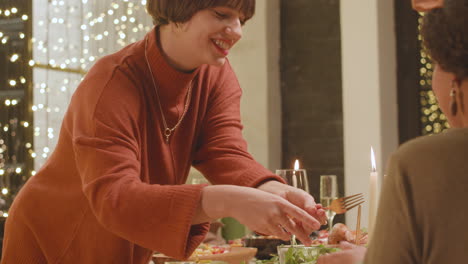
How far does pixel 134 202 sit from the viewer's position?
129cm

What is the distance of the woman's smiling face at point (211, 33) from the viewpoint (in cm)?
153

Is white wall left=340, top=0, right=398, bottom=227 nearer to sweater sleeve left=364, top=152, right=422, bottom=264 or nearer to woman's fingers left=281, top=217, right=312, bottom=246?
woman's fingers left=281, top=217, right=312, bottom=246

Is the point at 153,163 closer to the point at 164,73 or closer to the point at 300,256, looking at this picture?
the point at 164,73

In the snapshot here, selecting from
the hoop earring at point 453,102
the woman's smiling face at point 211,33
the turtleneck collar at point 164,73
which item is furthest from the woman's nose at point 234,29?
the hoop earring at point 453,102

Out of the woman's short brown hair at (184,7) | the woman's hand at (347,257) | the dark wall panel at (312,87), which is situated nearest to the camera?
the woman's hand at (347,257)

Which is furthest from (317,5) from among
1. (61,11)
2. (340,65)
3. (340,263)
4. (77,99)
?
(340,263)

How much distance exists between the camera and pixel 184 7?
5.03ft

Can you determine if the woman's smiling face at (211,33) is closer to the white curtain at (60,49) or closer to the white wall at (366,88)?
the white wall at (366,88)

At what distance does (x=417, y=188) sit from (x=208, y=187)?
1.81 ft

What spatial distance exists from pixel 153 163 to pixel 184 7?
1.22 feet

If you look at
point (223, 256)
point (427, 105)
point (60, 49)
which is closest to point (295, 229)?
point (223, 256)

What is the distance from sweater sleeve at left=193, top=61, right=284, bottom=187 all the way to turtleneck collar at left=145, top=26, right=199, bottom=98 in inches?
5.6

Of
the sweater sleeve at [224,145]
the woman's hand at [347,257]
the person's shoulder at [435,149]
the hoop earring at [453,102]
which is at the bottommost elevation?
the woman's hand at [347,257]

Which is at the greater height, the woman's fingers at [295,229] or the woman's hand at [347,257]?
the woman's hand at [347,257]
